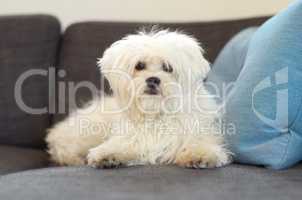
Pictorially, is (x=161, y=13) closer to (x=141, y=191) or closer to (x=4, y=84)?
(x=4, y=84)

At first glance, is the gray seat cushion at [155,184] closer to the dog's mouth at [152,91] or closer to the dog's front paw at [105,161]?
the dog's front paw at [105,161]

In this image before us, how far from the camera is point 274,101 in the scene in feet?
4.55

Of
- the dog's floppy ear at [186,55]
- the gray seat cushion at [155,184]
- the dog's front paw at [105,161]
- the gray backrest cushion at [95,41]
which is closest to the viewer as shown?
the gray seat cushion at [155,184]

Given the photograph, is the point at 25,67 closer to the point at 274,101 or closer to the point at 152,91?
the point at 152,91

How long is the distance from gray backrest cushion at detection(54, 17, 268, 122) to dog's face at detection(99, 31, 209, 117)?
437 mm

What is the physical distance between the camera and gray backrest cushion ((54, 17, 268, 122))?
2035mm

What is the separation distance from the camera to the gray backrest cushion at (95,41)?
6.68 feet

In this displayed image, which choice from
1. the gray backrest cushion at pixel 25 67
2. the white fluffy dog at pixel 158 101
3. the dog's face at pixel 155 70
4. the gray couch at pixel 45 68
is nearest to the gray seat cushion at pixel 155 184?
the gray couch at pixel 45 68

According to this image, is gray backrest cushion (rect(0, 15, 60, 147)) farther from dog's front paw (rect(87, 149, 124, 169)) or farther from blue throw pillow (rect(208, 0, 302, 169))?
blue throw pillow (rect(208, 0, 302, 169))

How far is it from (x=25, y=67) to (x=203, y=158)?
3.38 feet

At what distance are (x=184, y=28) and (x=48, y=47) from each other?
0.59 metres

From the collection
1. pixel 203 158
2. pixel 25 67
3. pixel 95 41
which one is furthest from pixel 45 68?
pixel 203 158

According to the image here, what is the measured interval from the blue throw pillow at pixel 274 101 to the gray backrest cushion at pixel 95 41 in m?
0.58

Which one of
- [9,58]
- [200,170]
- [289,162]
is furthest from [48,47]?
[289,162]
